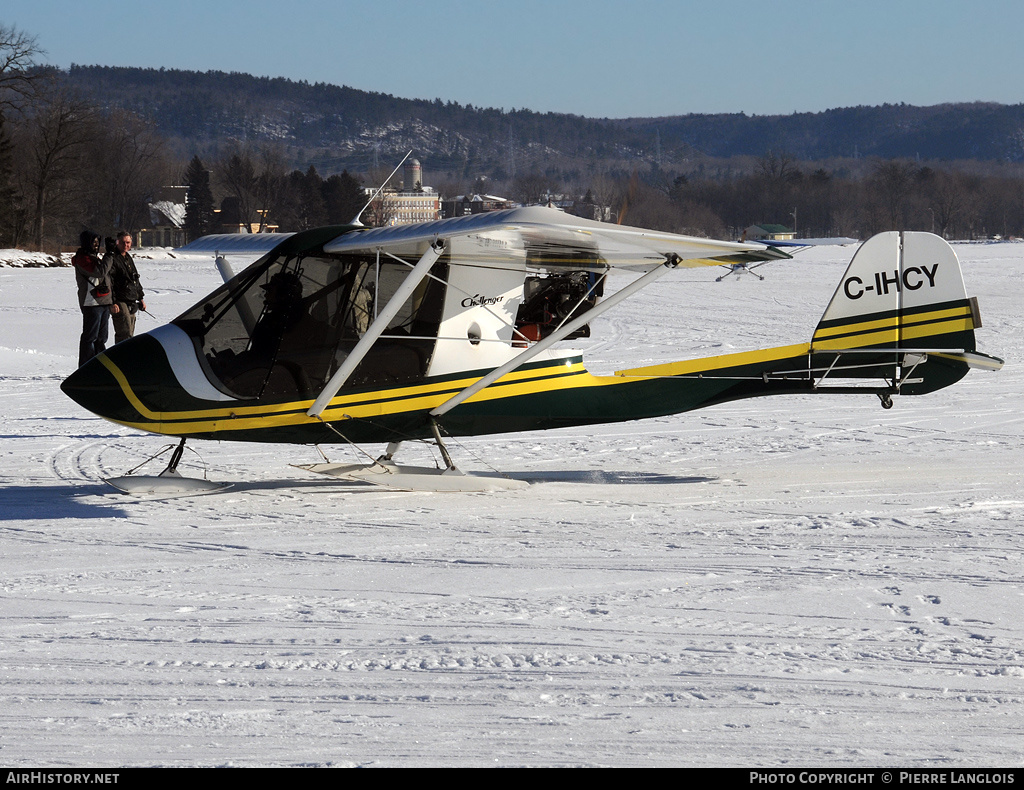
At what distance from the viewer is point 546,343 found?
7875 millimetres

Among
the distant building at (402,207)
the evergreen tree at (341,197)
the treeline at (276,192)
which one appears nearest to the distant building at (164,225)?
the treeline at (276,192)

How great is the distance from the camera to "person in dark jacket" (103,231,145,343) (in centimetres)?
1249

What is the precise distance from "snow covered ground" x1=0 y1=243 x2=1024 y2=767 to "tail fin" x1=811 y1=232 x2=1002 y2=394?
956 millimetres

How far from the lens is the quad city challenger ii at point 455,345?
728 centimetres

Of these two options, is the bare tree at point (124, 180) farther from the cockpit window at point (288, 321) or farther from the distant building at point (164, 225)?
the cockpit window at point (288, 321)

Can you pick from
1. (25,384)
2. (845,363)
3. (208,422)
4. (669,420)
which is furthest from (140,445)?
(845,363)

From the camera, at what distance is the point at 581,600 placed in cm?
531

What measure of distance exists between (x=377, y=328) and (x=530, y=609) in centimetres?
282

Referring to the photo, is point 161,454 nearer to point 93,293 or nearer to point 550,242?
point 550,242

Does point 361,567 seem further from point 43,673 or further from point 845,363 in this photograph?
point 845,363

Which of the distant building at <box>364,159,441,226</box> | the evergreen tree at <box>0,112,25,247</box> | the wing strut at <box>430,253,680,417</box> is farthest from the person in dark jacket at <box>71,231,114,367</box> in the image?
the evergreen tree at <box>0,112,25,247</box>

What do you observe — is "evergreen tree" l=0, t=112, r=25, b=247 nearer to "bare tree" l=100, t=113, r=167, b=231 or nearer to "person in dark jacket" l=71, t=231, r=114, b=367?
"bare tree" l=100, t=113, r=167, b=231
